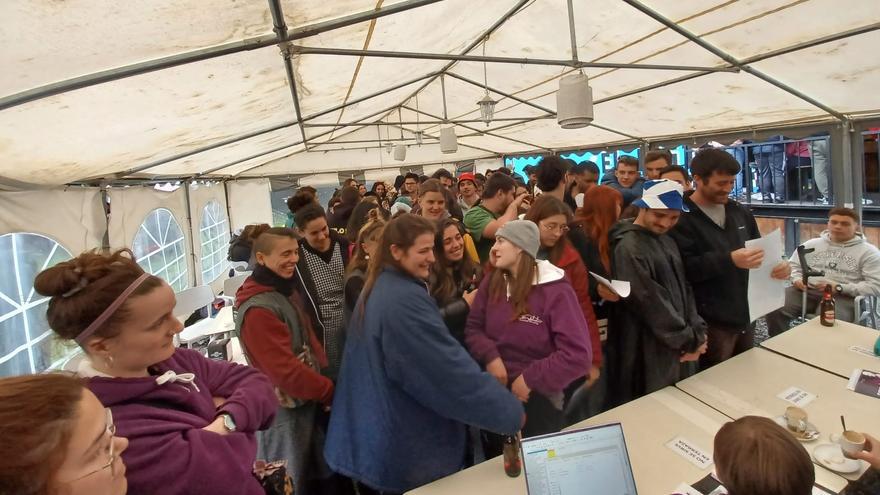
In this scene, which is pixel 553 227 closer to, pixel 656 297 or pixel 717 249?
pixel 656 297

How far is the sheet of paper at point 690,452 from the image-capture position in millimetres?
1306

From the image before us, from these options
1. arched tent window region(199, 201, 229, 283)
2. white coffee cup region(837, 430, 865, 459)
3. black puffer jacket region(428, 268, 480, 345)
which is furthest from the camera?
arched tent window region(199, 201, 229, 283)

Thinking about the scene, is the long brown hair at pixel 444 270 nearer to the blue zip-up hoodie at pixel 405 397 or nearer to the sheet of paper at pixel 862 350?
the blue zip-up hoodie at pixel 405 397

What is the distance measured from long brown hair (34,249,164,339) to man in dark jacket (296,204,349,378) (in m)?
1.11

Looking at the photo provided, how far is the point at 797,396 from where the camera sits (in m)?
1.65

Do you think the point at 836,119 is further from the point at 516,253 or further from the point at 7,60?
the point at 7,60

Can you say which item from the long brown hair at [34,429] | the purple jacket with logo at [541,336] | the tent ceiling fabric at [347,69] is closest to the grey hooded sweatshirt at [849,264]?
the tent ceiling fabric at [347,69]

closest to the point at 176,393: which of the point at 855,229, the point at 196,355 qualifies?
the point at 196,355

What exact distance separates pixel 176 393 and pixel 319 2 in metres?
2.04

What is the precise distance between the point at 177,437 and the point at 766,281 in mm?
2600

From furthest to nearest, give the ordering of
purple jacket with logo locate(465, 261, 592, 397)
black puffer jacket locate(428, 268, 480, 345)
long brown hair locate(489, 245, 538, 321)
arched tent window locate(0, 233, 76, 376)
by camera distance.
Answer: arched tent window locate(0, 233, 76, 376), black puffer jacket locate(428, 268, 480, 345), long brown hair locate(489, 245, 538, 321), purple jacket with logo locate(465, 261, 592, 397)

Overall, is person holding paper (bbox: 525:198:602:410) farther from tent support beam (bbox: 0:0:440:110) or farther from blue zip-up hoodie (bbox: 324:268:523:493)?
tent support beam (bbox: 0:0:440:110)

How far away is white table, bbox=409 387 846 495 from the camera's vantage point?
1236 millimetres

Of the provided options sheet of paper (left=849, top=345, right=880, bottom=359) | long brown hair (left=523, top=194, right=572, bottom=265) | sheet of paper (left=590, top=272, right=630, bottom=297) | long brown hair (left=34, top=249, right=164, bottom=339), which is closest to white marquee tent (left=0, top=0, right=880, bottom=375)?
long brown hair (left=34, top=249, right=164, bottom=339)
